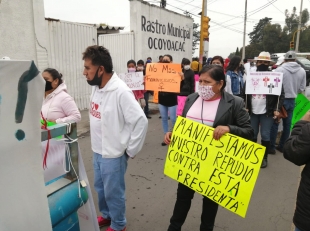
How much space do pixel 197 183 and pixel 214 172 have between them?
0.18 m

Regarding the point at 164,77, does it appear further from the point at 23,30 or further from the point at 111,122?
the point at 23,30

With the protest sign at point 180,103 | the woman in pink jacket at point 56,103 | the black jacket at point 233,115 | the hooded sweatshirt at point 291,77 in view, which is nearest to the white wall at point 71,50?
the protest sign at point 180,103

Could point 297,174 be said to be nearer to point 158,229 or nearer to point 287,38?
point 158,229

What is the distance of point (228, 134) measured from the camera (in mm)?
2133

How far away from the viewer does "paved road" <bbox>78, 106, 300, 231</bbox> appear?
9.74ft

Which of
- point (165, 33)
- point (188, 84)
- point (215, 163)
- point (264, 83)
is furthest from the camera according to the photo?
point (165, 33)

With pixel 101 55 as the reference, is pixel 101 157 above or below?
below

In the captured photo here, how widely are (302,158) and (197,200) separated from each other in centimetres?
199

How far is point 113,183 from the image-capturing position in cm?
251

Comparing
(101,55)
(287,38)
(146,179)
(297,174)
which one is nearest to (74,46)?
(146,179)

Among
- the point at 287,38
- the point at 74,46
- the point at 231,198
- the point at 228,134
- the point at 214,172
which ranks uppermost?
the point at 287,38

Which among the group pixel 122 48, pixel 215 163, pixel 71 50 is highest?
pixel 122 48

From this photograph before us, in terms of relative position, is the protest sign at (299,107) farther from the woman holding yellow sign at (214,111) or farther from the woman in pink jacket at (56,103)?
the woman in pink jacket at (56,103)

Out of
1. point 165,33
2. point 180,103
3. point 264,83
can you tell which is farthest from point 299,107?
point 165,33
